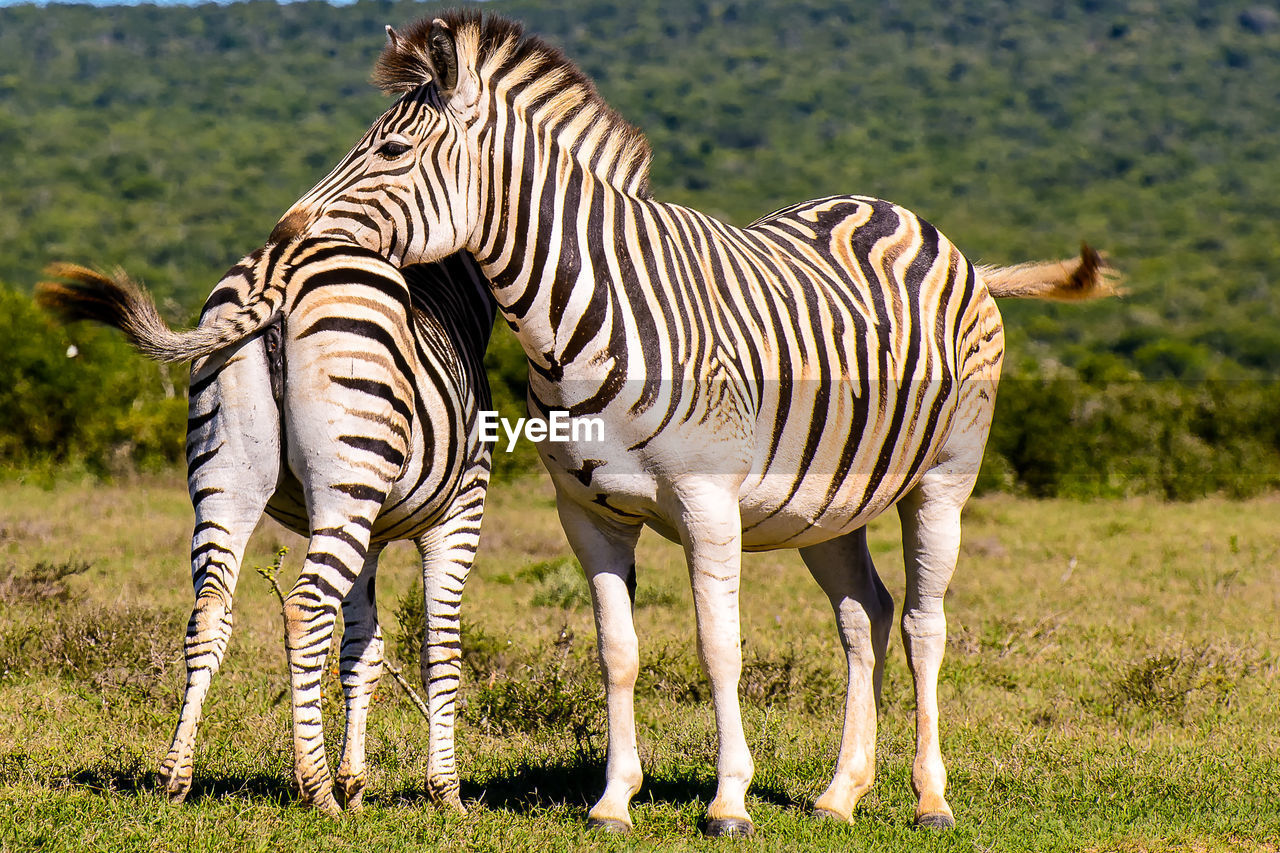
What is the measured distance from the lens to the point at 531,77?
4902mm

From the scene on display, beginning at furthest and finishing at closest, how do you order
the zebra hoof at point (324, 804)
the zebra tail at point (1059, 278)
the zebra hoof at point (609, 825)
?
the zebra tail at point (1059, 278), the zebra hoof at point (609, 825), the zebra hoof at point (324, 804)

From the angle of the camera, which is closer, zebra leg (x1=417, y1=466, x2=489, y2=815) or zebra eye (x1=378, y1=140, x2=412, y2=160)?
zebra eye (x1=378, y1=140, x2=412, y2=160)

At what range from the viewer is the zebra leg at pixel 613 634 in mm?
5047

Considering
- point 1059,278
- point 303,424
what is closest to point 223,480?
point 303,424

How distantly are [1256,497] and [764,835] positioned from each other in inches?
671

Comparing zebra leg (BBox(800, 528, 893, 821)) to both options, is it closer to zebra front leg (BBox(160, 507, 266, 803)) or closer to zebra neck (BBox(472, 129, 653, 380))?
zebra neck (BBox(472, 129, 653, 380))

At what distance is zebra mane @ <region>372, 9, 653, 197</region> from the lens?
473cm

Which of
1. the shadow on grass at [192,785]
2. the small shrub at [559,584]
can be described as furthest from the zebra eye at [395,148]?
the small shrub at [559,584]

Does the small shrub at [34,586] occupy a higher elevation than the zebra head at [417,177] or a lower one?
lower

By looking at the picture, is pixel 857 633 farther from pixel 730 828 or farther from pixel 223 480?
pixel 223 480

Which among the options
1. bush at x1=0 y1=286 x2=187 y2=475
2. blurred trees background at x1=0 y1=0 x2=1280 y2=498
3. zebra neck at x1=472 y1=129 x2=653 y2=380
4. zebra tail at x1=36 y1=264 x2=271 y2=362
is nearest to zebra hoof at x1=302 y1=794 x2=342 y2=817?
zebra tail at x1=36 y1=264 x2=271 y2=362

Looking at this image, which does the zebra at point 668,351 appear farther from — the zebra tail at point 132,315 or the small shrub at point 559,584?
the small shrub at point 559,584

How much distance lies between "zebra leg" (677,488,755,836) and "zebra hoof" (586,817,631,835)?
32cm

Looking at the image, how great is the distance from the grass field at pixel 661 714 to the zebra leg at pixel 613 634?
161mm
